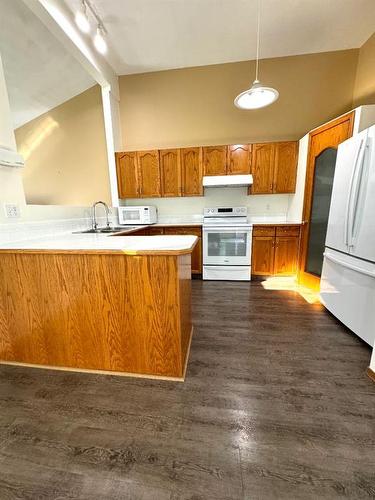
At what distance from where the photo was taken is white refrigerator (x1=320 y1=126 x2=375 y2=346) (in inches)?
70.1

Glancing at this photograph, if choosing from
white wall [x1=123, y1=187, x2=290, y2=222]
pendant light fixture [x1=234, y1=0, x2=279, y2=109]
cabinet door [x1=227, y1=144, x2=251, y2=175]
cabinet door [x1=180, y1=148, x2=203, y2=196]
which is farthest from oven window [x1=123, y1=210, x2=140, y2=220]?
pendant light fixture [x1=234, y1=0, x2=279, y2=109]

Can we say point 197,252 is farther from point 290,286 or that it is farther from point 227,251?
point 290,286

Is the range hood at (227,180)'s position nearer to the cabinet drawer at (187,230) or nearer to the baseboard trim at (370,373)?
the cabinet drawer at (187,230)

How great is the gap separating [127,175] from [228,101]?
211cm

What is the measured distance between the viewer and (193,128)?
379 cm

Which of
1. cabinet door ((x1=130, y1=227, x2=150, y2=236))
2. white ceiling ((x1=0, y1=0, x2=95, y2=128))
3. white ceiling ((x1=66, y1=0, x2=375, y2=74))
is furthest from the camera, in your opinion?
cabinet door ((x1=130, y1=227, x2=150, y2=236))

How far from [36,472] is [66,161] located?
161 inches

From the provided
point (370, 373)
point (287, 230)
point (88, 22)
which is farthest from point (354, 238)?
point (88, 22)

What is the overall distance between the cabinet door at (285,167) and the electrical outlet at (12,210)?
3406 mm

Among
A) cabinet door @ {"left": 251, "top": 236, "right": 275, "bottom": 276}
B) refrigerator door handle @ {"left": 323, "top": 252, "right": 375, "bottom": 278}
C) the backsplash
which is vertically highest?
the backsplash

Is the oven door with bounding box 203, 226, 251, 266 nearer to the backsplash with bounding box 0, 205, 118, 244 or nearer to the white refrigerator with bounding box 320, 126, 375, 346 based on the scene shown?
the white refrigerator with bounding box 320, 126, 375, 346

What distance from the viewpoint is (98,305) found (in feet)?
4.94

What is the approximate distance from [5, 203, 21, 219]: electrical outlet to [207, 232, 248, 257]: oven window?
95.1 inches

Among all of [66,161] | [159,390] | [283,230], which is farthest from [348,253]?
[66,161]
